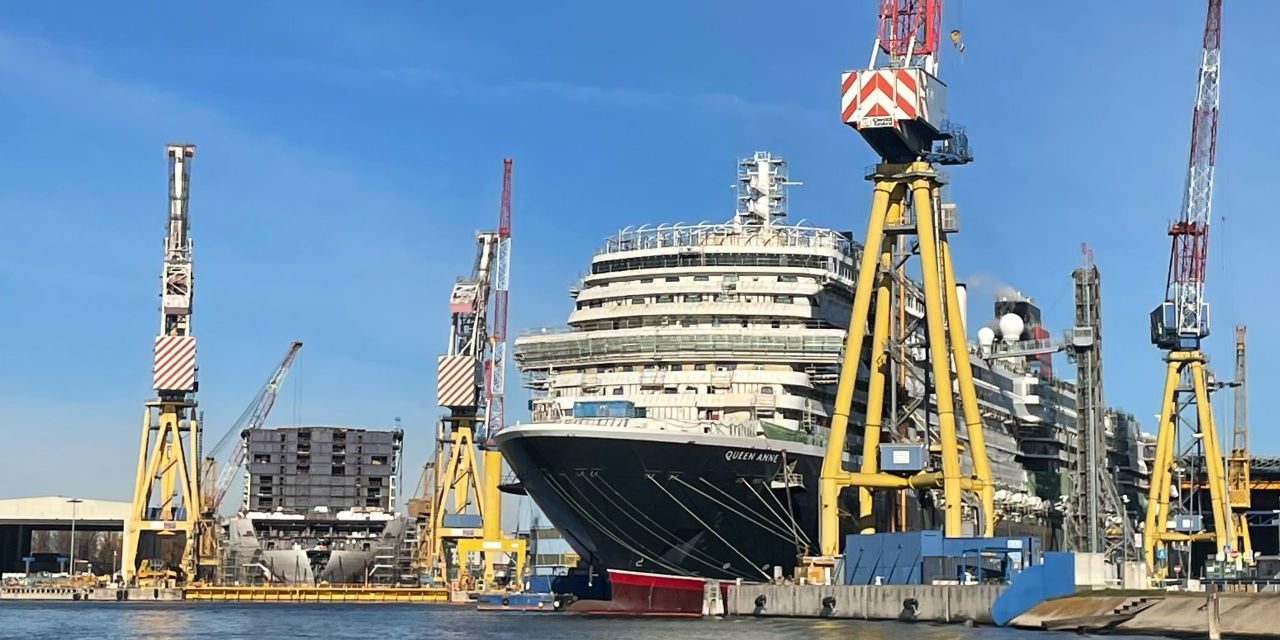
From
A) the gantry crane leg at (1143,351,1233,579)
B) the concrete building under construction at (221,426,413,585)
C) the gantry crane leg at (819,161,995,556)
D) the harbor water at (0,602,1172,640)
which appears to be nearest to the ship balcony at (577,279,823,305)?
the gantry crane leg at (819,161,995,556)

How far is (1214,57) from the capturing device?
116m

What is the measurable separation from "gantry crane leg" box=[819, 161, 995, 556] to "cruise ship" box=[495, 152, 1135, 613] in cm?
230

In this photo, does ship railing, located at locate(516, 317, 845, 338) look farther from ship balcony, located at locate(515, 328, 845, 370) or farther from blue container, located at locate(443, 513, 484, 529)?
blue container, located at locate(443, 513, 484, 529)

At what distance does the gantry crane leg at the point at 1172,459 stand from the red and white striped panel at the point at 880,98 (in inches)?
1844

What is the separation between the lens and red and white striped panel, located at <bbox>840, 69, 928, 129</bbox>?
7581 centimetres

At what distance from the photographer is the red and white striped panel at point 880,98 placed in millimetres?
75812

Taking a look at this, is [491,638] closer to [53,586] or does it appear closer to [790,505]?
[790,505]

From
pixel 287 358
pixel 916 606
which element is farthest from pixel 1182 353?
pixel 287 358

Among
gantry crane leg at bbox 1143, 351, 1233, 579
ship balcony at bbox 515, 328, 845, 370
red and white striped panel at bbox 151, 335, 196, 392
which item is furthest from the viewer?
red and white striped panel at bbox 151, 335, 196, 392

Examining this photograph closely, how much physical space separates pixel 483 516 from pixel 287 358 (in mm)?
51352

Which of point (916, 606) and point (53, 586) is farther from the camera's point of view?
point (53, 586)

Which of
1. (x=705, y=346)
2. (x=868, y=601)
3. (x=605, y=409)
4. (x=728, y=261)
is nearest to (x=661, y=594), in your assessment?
(x=605, y=409)

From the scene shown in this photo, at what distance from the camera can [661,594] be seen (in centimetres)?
7756

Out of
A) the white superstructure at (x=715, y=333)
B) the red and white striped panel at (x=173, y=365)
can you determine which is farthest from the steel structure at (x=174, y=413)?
the white superstructure at (x=715, y=333)
